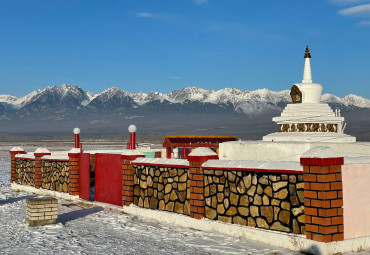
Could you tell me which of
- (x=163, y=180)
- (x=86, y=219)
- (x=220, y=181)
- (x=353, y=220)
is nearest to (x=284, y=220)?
(x=353, y=220)

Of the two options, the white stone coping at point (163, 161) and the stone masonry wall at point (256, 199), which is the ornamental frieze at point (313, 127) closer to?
the white stone coping at point (163, 161)

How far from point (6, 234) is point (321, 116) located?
40.0 ft

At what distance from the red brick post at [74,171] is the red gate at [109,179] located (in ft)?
4.25

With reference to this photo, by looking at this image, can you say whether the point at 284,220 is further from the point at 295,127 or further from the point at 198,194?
the point at 295,127

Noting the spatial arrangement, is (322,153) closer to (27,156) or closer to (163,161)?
(163,161)

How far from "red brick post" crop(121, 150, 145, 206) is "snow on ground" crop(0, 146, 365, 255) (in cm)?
65

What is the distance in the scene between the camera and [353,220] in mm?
9375

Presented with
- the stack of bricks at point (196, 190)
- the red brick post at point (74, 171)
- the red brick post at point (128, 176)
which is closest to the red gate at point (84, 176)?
the red brick post at point (74, 171)

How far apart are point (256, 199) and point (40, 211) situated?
5.80m

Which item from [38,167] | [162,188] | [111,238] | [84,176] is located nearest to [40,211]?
[111,238]

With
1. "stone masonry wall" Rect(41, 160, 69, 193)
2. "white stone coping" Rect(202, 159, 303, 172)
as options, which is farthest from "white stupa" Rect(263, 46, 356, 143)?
"stone masonry wall" Rect(41, 160, 69, 193)

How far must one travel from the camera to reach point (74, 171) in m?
17.9

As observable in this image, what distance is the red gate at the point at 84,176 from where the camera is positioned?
17.3 metres

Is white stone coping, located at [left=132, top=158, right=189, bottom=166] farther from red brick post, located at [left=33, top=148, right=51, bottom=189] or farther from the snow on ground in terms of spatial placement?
red brick post, located at [left=33, top=148, right=51, bottom=189]
